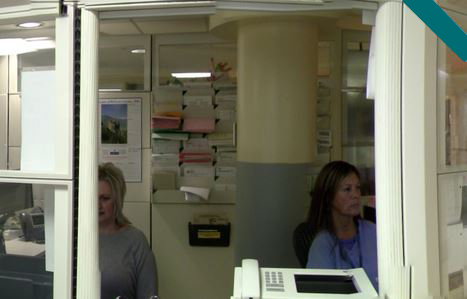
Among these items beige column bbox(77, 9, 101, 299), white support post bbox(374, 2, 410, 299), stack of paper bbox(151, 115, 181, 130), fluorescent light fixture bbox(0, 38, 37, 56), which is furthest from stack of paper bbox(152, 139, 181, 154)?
white support post bbox(374, 2, 410, 299)

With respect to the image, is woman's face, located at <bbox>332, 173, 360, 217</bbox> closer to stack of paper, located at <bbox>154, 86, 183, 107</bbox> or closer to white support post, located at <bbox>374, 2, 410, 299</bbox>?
white support post, located at <bbox>374, 2, 410, 299</bbox>

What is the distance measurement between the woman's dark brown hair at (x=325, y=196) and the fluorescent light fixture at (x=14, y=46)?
4.51 ft

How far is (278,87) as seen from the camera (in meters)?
2.10

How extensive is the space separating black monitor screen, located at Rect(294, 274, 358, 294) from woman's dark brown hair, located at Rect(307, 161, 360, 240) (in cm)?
81

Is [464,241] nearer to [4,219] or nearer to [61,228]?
[61,228]

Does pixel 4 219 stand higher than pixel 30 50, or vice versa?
pixel 30 50

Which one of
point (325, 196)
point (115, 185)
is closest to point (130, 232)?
point (115, 185)

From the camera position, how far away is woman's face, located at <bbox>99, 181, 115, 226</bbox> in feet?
6.13

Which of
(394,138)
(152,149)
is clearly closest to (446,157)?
(394,138)

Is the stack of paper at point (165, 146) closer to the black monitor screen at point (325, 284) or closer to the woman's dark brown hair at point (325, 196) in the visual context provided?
the woman's dark brown hair at point (325, 196)

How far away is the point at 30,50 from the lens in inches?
49.7

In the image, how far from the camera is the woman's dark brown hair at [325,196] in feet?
6.48

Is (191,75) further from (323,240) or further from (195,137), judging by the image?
(323,240)

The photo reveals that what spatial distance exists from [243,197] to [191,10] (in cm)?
132
